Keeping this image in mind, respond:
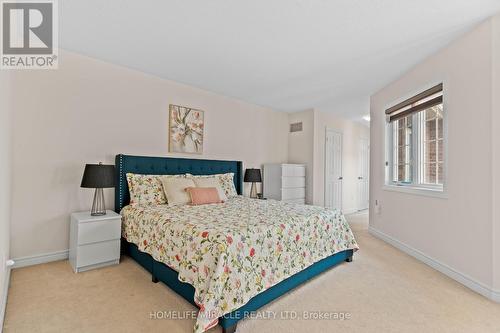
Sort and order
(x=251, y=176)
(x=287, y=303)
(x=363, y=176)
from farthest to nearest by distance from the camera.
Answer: (x=363, y=176), (x=251, y=176), (x=287, y=303)

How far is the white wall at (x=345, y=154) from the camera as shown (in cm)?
511

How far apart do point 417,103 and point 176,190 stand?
10.7 ft

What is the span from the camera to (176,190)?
3.06m

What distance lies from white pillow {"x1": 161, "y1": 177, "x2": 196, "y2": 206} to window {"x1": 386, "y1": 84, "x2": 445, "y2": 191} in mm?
2918

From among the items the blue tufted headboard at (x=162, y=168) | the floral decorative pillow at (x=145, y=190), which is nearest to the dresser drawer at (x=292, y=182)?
the blue tufted headboard at (x=162, y=168)

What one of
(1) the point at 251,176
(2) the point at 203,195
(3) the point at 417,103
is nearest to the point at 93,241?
(2) the point at 203,195

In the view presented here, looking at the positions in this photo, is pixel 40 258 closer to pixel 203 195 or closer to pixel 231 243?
pixel 203 195

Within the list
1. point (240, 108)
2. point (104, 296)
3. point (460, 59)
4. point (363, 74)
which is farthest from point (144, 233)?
point (460, 59)

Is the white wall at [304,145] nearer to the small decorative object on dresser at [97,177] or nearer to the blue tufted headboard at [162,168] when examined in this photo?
the blue tufted headboard at [162,168]

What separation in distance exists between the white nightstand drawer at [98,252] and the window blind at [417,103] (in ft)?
12.8

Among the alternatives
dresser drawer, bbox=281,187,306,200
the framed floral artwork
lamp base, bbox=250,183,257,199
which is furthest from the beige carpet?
lamp base, bbox=250,183,257,199

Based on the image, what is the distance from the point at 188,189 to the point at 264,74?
187 cm

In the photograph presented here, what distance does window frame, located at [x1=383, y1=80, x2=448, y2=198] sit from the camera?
2.56m

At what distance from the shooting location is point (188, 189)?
309 centimetres
